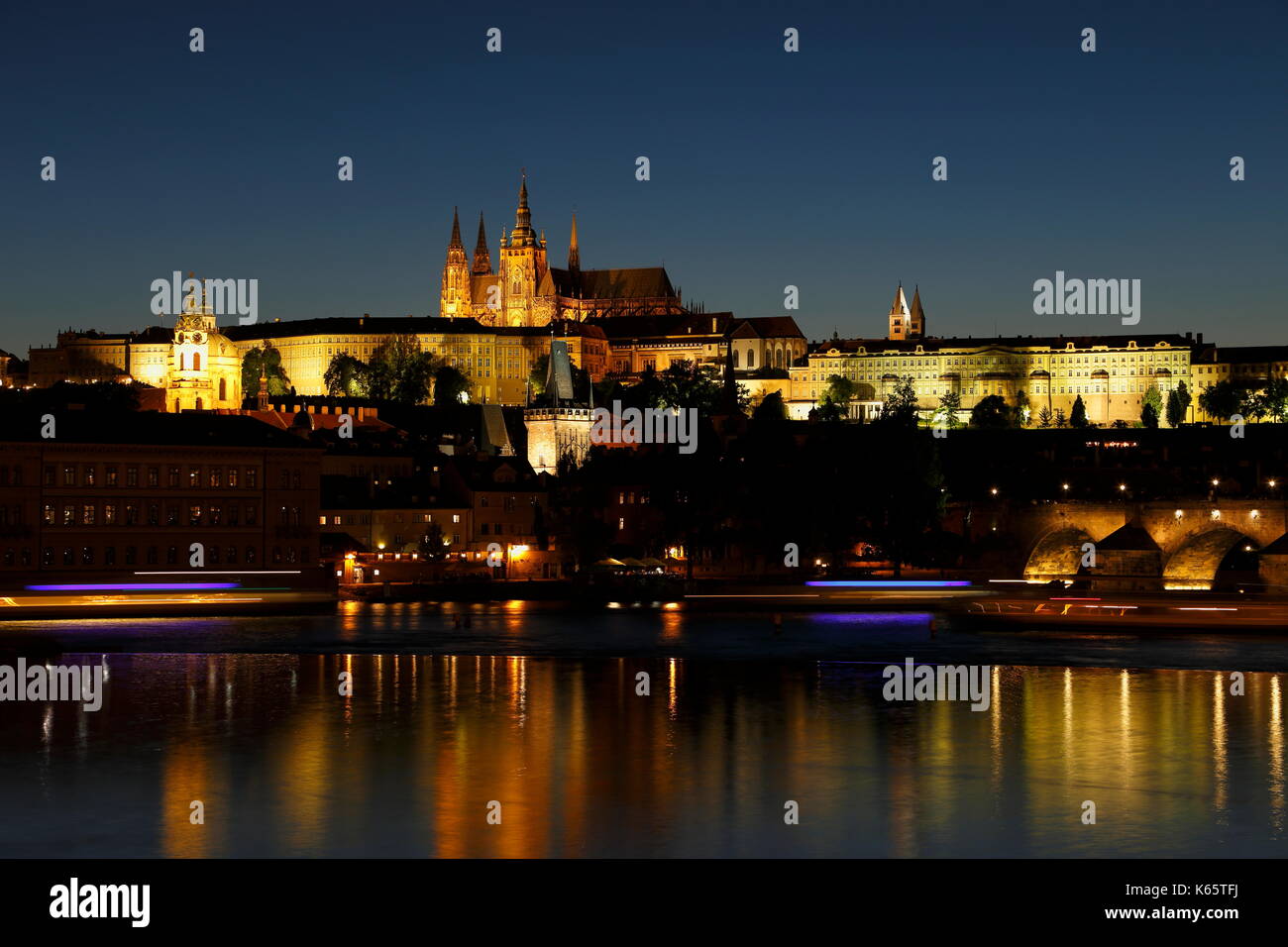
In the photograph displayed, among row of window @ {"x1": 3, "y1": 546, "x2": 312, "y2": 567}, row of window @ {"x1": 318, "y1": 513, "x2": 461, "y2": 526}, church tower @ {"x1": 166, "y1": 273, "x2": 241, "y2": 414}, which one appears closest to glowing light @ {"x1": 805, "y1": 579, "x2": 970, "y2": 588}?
row of window @ {"x1": 3, "y1": 546, "x2": 312, "y2": 567}

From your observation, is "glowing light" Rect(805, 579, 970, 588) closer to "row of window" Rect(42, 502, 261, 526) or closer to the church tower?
"row of window" Rect(42, 502, 261, 526)

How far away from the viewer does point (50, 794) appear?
2756 cm

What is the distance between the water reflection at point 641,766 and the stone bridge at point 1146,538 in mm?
29783

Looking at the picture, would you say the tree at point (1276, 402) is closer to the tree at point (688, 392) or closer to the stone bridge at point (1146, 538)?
the tree at point (688, 392)

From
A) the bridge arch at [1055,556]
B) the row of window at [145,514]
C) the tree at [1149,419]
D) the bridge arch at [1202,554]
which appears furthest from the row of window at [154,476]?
the tree at [1149,419]

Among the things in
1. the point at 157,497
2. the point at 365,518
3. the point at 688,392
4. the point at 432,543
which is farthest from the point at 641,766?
the point at 688,392

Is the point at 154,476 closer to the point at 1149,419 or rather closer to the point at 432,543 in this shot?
the point at 432,543

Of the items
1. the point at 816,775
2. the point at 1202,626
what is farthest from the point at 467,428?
the point at 816,775

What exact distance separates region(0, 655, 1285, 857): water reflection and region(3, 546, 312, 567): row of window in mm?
25751

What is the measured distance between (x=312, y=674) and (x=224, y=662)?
3915 mm

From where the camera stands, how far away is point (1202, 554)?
7631 centimetres
